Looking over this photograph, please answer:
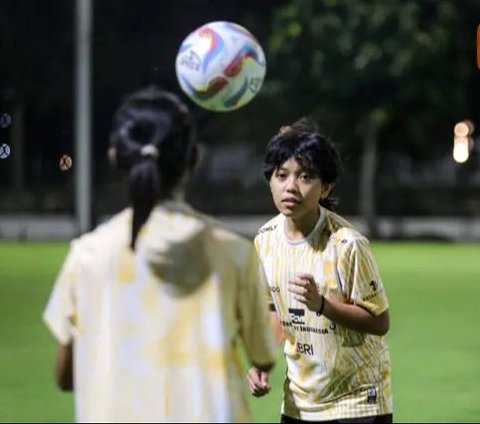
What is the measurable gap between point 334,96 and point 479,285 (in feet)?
55.1

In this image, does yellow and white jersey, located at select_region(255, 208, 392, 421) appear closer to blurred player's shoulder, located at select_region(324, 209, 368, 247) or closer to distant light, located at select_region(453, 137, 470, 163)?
blurred player's shoulder, located at select_region(324, 209, 368, 247)

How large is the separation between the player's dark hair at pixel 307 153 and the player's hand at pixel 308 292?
38 centimetres

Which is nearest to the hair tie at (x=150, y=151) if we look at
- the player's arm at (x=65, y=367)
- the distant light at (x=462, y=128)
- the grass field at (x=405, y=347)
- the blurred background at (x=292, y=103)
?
the player's arm at (x=65, y=367)

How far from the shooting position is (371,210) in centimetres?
3375

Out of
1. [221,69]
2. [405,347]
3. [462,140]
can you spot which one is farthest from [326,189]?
[462,140]

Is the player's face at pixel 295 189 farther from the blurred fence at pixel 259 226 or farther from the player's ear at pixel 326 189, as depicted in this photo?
the blurred fence at pixel 259 226

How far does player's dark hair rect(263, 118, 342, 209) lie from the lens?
146 inches

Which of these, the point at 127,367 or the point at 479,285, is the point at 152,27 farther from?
the point at 127,367

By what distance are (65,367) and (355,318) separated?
129 cm

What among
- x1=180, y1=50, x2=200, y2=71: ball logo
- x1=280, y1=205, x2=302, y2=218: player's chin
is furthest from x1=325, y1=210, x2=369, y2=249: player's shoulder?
x1=180, y1=50, x2=200, y2=71: ball logo

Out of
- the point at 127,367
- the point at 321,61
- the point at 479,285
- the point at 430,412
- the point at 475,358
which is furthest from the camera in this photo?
the point at 321,61

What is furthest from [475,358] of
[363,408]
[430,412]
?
[363,408]

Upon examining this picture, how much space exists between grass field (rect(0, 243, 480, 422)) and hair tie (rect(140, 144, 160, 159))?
472 cm

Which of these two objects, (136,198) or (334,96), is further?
(334,96)
